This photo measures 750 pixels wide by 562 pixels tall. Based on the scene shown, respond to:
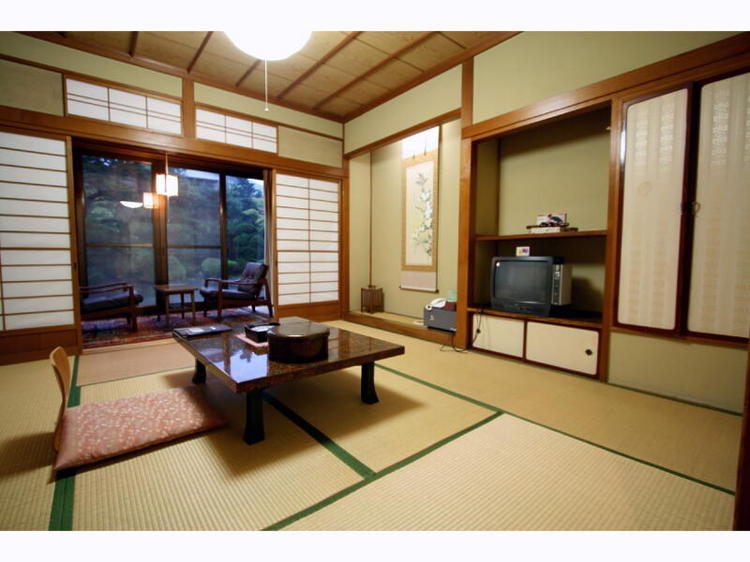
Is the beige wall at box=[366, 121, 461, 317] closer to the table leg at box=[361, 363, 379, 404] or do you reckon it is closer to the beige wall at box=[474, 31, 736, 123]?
the beige wall at box=[474, 31, 736, 123]

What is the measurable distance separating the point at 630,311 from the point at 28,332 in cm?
499

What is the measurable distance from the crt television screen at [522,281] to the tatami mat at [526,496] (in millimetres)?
1490

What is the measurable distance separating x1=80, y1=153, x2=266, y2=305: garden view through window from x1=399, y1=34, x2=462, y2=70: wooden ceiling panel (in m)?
3.75

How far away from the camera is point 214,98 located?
3.99 m

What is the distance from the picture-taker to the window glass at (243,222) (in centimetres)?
623

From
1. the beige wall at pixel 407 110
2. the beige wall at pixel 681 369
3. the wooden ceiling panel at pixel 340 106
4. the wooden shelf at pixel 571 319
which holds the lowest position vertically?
the beige wall at pixel 681 369

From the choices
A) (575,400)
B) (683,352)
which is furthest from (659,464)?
(683,352)

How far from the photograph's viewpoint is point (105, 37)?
3148 mm

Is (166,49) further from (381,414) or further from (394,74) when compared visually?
(381,414)

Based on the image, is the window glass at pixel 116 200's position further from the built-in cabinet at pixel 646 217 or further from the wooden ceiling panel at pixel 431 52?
the built-in cabinet at pixel 646 217

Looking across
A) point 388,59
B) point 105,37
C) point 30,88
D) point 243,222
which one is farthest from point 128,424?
point 243,222

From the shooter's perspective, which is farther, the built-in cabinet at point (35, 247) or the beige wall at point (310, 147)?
the beige wall at point (310, 147)

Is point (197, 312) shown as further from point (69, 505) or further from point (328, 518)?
point (328, 518)

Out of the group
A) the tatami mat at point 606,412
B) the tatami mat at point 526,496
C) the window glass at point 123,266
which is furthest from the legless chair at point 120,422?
the window glass at point 123,266
